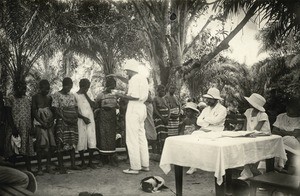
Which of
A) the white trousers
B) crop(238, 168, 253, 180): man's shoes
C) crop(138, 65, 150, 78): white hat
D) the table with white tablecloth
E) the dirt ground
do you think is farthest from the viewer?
crop(138, 65, 150, 78): white hat

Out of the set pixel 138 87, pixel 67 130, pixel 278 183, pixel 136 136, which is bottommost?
pixel 278 183

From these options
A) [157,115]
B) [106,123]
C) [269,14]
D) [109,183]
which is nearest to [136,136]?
[106,123]

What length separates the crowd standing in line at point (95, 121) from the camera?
482 cm

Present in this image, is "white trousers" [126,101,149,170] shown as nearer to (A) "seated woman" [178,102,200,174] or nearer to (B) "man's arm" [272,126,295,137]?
(A) "seated woman" [178,102,200,174]

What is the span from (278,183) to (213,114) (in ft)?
5.64

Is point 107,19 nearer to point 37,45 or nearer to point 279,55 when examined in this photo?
point 37,45

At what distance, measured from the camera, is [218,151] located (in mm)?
3328

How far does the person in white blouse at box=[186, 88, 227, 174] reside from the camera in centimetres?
Result: 466

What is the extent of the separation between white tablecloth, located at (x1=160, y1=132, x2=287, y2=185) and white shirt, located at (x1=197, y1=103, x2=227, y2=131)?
0.77 m

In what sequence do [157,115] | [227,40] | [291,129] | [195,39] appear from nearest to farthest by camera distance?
[291,129], [227,40], [157,115], [195,39]

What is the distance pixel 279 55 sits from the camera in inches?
346

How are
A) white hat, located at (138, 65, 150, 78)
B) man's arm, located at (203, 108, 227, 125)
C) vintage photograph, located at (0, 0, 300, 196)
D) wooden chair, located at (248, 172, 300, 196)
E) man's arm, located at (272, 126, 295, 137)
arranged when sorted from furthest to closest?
white hat, located at (138, 65, 150, 78) → man's arm, located at (272, 126, 295, 137) → man's arm, located at (203, 108, 227, 125) → vintage photograph, located at (0, 0, 300, 196) → wooden chair, located at (248, 172, 300, 196)

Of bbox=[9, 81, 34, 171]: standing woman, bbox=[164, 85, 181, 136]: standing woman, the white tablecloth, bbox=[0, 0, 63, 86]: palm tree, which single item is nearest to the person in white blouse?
the white tablecloth

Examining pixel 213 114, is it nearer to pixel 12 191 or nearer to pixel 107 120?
pixel 107 120
